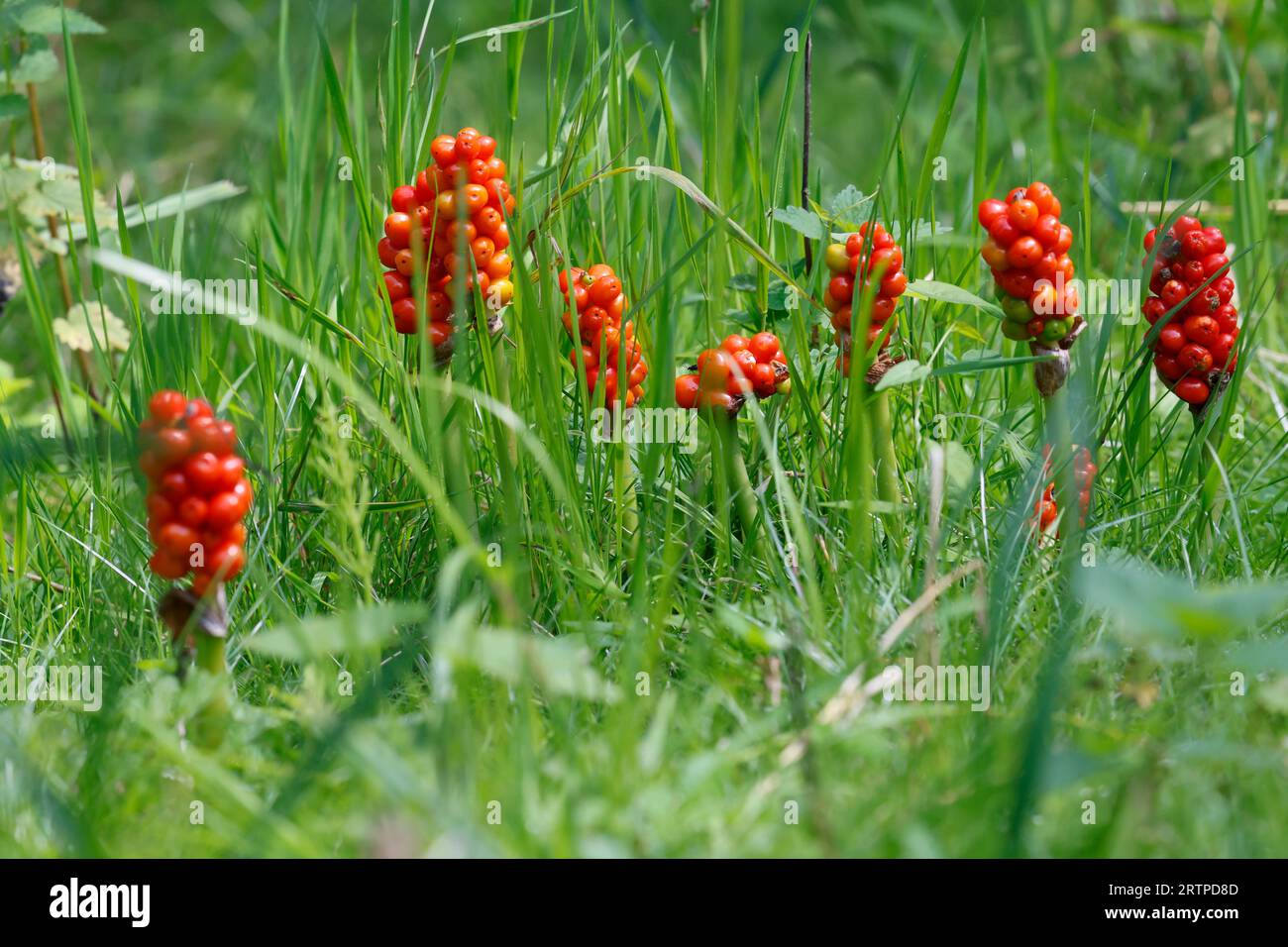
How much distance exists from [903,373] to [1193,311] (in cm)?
49

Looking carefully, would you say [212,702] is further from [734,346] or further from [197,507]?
[734,346]

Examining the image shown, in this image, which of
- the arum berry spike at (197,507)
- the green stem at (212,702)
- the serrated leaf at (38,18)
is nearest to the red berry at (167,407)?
the arum berry spike at (197,507)

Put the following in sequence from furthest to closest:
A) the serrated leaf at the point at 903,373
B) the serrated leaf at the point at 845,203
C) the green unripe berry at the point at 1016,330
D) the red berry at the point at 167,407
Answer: the serrated leaf at the point at 845,203 < the green unripe berry at the point at 1016,330 < the serrated leaf at the point at 903,373 < the red berry at the point at 167,407

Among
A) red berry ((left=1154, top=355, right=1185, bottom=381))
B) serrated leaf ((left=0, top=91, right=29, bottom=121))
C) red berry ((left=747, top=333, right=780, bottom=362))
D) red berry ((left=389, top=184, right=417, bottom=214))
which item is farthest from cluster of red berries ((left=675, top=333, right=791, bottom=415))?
serrated leaf ((left=0, top=91, right=29, bottom=121))

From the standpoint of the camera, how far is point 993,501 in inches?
71.6

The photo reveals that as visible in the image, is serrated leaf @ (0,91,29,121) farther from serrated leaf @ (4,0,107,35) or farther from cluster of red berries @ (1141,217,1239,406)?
cluster of red berries @ (1141,217,1239,406)

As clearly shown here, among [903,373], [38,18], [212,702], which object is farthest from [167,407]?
[38,18]

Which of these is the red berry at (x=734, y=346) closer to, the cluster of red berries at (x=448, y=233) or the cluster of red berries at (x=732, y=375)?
the cluster of red berries at (x=732, y=375)

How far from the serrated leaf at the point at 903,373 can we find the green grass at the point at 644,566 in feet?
0.04

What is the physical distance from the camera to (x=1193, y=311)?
1745mm

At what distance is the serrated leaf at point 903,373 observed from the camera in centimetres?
155

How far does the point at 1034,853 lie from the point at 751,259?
130cm

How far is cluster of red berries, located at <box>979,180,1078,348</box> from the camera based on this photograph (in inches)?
62.9
